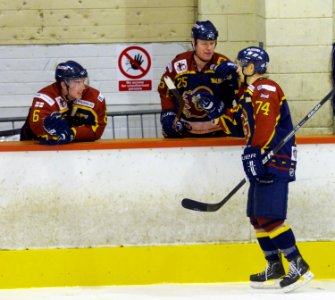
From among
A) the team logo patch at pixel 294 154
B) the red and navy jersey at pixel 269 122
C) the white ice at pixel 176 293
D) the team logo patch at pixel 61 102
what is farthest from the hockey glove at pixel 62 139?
the team logo patch at pixel 294 154

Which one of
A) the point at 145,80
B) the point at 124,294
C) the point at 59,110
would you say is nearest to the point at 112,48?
the point at 145,80

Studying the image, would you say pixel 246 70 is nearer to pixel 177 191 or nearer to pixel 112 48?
pixel 177 191

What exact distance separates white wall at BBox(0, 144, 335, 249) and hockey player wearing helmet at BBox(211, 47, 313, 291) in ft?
1.12

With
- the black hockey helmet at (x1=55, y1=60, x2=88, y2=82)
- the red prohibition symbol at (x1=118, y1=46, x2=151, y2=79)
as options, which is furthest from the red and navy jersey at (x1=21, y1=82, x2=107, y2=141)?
the red prohibition symbol at (x1=118, y1=46, x2=151, y2=79)

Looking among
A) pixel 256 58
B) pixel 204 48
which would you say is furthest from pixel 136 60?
pixel 256 58

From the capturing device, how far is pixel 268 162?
623 centimetres

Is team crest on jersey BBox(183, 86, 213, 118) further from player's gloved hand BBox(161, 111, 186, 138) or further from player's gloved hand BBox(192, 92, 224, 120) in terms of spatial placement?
player's gloved hand BBox(192, 92, 224, 120)

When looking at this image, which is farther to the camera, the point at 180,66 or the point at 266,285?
the point at 180,66

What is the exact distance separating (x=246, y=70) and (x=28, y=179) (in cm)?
141

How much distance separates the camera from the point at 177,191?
6617mm

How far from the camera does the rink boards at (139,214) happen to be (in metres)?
6.54

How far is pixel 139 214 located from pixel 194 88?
0.95m

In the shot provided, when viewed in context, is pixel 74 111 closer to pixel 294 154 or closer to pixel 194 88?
pixel 194 88

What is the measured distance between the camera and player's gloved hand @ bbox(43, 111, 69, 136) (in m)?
6.49
